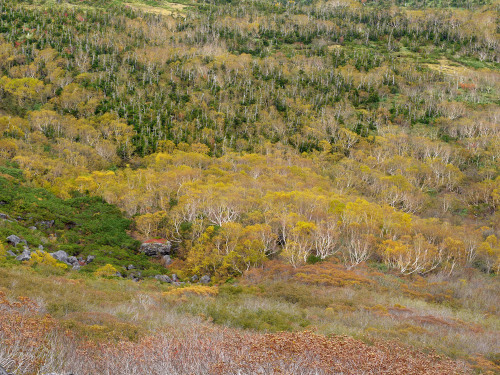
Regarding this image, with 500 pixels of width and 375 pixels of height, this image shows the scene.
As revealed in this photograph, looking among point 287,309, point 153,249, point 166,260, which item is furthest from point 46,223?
point 287,309

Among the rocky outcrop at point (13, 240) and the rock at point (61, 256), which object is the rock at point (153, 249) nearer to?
the rock at point (61, 256)

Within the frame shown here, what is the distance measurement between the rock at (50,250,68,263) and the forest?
2043 millimetres

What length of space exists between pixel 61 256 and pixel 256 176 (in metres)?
38.0

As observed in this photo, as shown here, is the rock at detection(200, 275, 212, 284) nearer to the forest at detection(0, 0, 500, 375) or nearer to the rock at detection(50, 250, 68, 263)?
the forest at detection(0, 0, 500, 375)

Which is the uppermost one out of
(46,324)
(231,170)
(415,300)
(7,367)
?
(7,367)

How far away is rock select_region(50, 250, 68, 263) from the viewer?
32.8 meters

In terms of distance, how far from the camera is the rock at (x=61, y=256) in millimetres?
32812

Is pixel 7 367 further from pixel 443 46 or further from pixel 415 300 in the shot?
pixel 443 46

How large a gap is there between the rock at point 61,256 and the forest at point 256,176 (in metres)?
2.04

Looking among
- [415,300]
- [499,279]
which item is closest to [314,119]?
[499,279]

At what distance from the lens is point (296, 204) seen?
157 feet

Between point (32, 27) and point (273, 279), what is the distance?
114 meters

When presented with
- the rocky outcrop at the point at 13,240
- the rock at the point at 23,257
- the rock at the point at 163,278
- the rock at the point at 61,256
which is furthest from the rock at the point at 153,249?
the rock at the point at 23,257

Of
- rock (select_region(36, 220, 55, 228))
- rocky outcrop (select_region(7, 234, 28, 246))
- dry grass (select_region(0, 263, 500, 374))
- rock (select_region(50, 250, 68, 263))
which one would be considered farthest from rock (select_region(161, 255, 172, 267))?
rocky outcrop (select_region(7, 234, 28, 246))
